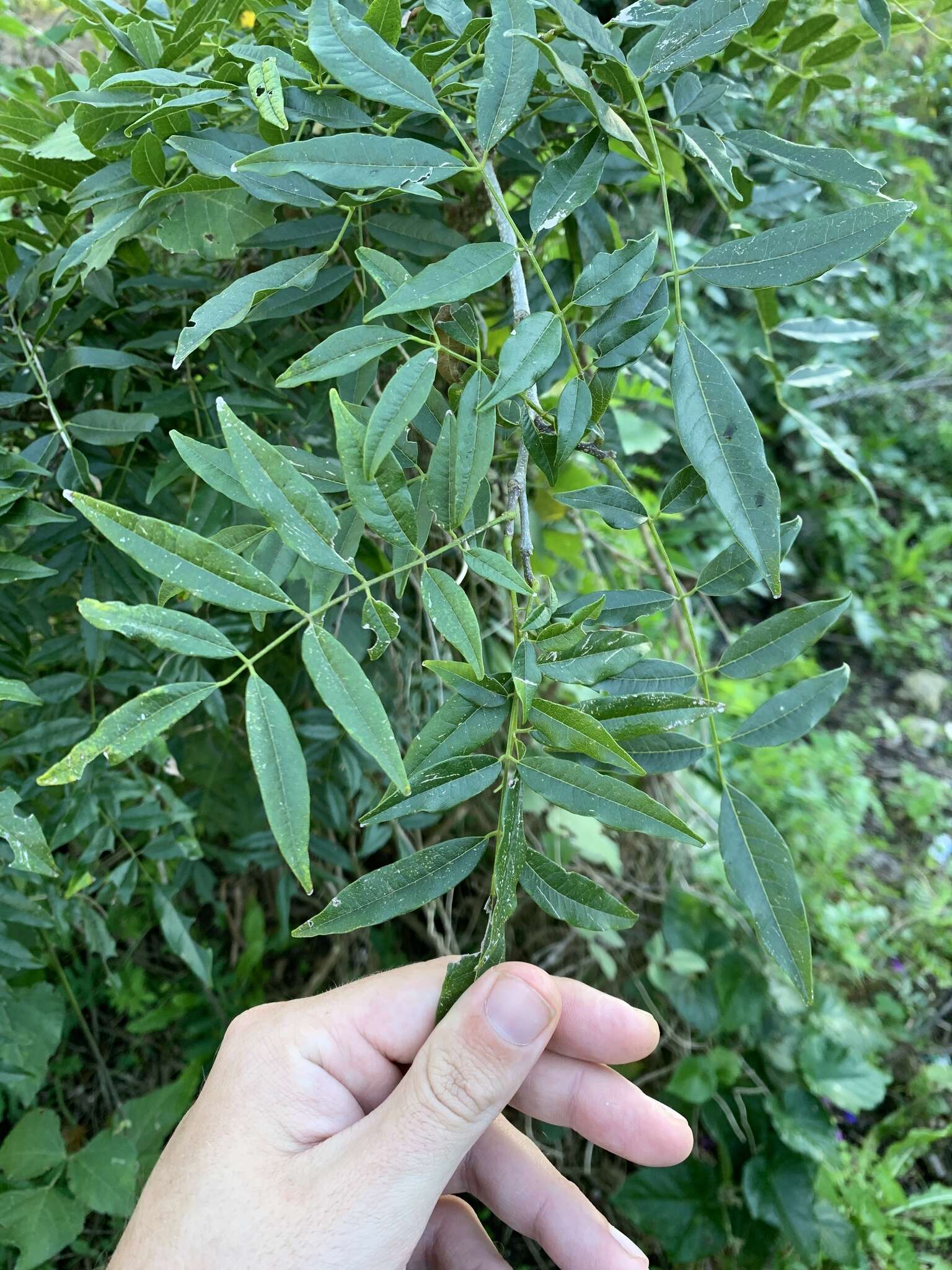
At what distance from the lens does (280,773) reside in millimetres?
440

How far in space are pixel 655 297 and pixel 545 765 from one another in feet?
1.01

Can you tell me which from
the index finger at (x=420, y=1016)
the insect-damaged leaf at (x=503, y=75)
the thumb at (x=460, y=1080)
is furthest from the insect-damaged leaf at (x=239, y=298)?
the index finger at (x=420, y=1016)

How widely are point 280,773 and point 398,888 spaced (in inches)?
4.5

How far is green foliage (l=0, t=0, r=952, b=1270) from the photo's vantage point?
46cm

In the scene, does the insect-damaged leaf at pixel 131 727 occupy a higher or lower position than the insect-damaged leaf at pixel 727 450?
lower

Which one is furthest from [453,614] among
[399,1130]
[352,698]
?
[399,1130]

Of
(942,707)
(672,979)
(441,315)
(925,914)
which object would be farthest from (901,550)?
(441,315)

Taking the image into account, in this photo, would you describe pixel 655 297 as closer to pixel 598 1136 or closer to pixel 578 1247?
pixel 598 1136

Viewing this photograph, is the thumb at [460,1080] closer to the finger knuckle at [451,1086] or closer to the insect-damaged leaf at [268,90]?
the finger knuckle at [451,1086]

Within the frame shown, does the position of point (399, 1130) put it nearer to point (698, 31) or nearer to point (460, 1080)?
point (460, 1080)

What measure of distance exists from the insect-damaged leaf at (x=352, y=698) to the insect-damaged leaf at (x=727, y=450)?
0.21 m

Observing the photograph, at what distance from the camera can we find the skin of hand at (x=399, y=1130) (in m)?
0.61

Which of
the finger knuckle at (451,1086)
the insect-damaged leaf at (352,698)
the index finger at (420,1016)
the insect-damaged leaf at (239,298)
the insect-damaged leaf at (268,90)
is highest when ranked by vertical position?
the insect-damaged leaf at (268,90)

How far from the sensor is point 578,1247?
0.83m
